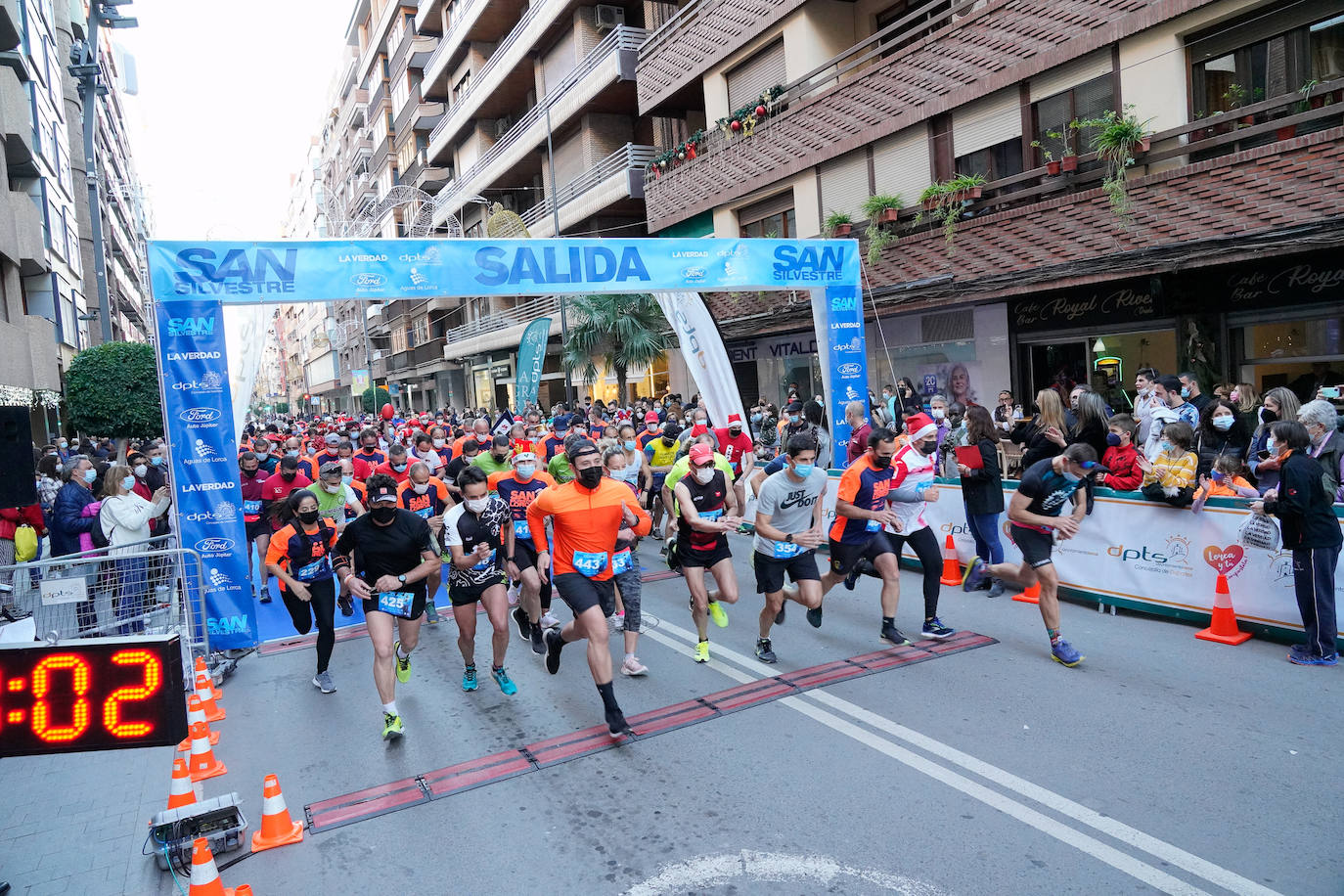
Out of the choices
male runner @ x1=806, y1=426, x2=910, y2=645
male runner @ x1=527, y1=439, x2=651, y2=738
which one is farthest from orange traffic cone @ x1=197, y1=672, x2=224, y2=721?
male runner @ x1=806, y1=426, x2=910, y2=645

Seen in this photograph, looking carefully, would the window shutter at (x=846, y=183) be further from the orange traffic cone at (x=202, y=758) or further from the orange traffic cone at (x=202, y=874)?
the orange traffic cone at (x=202, y=874)

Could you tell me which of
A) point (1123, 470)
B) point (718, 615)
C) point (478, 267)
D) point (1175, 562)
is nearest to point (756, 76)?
point (478, 267)

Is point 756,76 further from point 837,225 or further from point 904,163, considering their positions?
point 904,163

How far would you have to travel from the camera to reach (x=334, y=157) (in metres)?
83.9

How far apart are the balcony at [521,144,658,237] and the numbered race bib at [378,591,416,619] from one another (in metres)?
23.3

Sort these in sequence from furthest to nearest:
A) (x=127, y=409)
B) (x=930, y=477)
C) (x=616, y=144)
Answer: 1. (x=616, y=144)
2. (x=127, y=409)
3. (x=930, y=477)

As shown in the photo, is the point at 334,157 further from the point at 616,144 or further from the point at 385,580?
the point at 385,580

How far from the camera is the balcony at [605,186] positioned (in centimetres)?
2831

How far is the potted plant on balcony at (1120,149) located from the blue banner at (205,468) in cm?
1228

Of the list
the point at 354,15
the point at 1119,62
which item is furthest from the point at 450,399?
the point at 1119,62

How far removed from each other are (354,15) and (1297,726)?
7535 cm

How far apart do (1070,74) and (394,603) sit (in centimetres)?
1378

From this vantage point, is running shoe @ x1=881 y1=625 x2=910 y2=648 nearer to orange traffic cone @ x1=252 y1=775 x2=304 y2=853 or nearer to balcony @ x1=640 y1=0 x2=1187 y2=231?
orange traffic cone @ x1=252 y1=775 x2=304 y2=853

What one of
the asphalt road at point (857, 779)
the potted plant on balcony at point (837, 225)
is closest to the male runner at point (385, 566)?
the asphalt road at point (857, 779)
